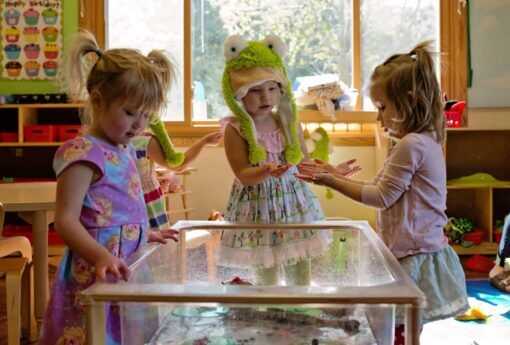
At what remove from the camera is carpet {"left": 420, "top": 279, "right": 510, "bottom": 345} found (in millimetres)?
2342

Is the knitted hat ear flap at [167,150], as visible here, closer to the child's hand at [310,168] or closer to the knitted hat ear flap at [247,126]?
the knitted hat ear flap at [247,126]

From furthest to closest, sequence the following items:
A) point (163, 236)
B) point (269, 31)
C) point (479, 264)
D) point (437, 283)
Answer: point (269, 31) < point (479, 264) < point (437, 283) < point (163, 236)

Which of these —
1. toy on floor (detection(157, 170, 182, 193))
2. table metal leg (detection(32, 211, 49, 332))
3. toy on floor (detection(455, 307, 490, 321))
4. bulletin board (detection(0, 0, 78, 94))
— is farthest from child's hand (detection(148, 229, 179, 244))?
bulletin board (detection(0, 0, 78, 94))

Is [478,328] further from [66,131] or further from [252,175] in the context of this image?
[66,131]

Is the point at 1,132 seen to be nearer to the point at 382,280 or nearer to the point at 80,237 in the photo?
the point at 80,237

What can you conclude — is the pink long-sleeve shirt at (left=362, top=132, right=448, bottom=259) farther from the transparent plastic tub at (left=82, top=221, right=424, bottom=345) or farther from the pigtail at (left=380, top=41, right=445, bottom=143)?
the transparent plastic tub at (left=82, top=221, right=424, bottom=345)

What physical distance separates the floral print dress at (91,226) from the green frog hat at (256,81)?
26.7 inches

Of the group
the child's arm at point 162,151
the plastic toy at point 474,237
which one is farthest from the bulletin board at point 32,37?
the plastic toy at point 474,237

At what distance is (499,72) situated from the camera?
4.37 meters

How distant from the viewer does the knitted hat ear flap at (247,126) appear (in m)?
1.84

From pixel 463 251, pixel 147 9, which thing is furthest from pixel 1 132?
pixel 463 251

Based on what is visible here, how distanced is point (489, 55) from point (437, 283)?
3296 mm

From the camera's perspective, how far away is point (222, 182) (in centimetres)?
450

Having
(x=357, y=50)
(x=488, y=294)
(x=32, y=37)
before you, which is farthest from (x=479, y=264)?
(x=32, y=37)
